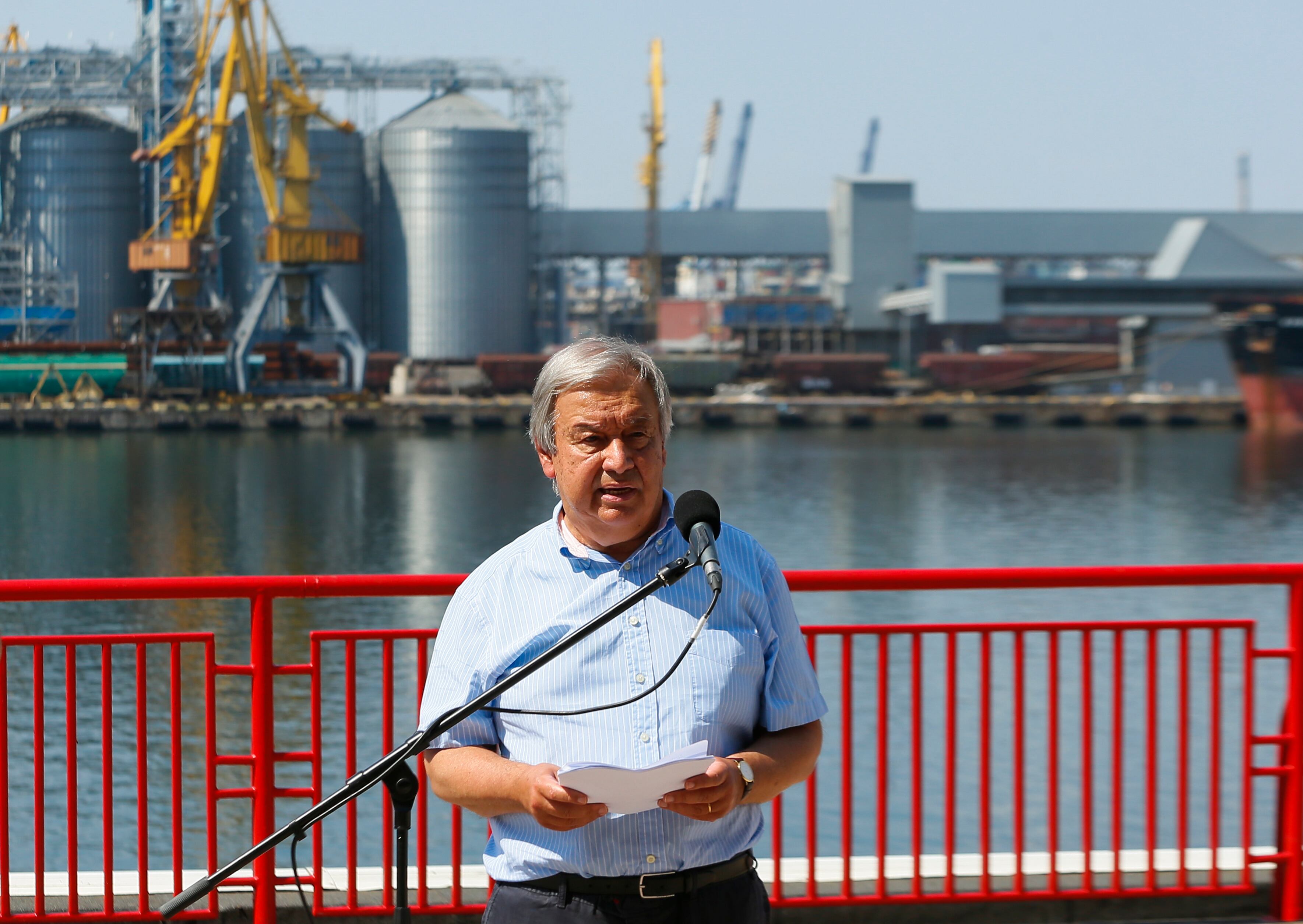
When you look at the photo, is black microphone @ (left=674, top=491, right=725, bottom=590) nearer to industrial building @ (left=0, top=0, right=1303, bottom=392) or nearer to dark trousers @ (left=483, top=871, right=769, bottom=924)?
dark trousers @ (left=483, top=871, right=769, bottom=924)

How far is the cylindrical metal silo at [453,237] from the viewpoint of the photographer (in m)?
77.5

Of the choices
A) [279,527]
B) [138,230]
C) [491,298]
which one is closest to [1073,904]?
[279,527]

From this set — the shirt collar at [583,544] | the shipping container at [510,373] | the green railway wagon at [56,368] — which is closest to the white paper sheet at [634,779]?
the shirt collar at [583,544]

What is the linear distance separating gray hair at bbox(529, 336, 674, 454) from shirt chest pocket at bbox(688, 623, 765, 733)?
32 cm

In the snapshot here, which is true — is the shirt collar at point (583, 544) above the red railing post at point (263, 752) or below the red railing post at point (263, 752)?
above

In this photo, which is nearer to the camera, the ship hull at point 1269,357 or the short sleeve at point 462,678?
the short sleeve at point 462,678

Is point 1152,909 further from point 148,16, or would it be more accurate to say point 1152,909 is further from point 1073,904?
point 148,16

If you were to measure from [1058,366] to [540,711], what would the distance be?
78192mm

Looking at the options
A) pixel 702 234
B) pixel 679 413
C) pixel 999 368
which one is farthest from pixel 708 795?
pixel 702 234

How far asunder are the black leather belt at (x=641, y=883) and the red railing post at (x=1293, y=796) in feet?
7.79

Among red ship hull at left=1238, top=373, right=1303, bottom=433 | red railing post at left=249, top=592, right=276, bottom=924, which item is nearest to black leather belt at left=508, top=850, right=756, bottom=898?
red railing post at left=249, top=592, right=276, bottom=924

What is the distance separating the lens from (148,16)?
7669 centimetres

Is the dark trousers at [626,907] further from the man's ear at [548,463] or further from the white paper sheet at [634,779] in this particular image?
the man's ear at [548,463]

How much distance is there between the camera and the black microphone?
219cm
